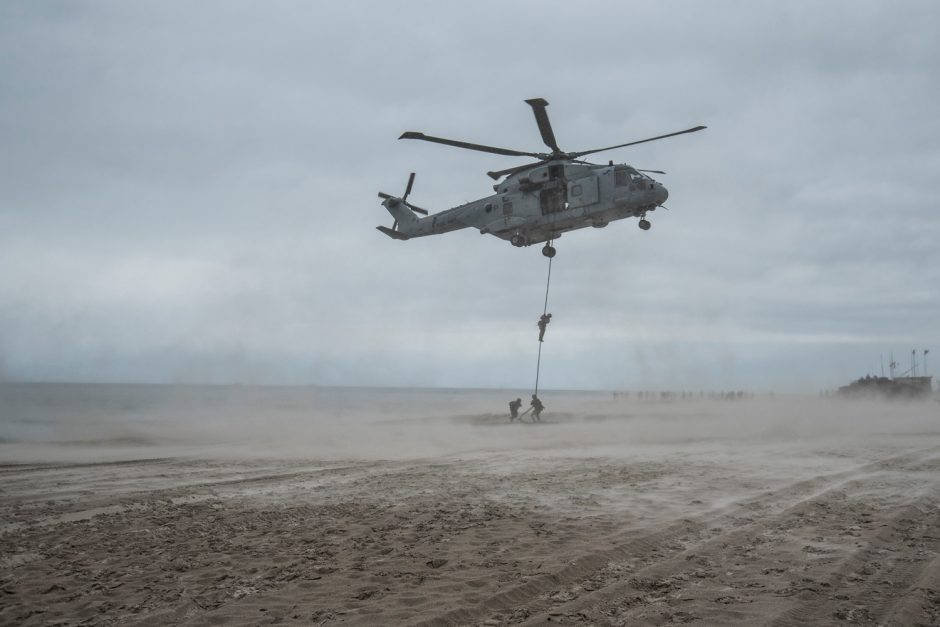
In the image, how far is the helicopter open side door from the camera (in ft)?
52.4

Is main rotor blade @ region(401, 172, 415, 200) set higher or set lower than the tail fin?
higher

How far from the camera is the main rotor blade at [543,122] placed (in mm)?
13701

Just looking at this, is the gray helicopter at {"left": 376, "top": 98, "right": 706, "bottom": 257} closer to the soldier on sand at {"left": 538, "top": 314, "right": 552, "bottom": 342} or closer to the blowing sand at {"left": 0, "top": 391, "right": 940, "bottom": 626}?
the soldier on sand at {"left": 538, "top": 314, "right": 552, "bottom": 342}

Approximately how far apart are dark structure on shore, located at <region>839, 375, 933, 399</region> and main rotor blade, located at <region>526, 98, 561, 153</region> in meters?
40.0

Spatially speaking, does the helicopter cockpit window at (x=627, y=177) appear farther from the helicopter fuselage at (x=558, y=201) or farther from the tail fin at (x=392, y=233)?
the tail fin at (x=392, y=233)

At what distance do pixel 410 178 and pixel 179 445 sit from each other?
1245 cm

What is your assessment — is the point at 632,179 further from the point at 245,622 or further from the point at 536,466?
the point at 245,622

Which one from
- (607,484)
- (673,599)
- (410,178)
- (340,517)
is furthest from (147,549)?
(410,178)

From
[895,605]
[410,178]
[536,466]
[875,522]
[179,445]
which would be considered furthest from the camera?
[179,445]

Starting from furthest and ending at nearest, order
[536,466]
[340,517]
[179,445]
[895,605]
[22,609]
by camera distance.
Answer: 1. [179,445]
2. [536,466]
3. [340,517]
4. [22,609]
5. [895,605]

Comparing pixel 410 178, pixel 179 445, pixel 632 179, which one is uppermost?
pixel 410 178

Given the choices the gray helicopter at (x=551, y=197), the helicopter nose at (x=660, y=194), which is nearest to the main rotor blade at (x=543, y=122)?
the gray helicopter at (x=551, y=197)

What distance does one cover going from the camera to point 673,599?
602 cm

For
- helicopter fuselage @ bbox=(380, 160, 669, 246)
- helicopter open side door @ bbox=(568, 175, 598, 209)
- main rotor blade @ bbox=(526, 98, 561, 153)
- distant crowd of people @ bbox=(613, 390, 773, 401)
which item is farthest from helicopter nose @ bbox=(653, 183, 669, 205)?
distant crowd of people @ bbox=(613, 390, 773, 401)
